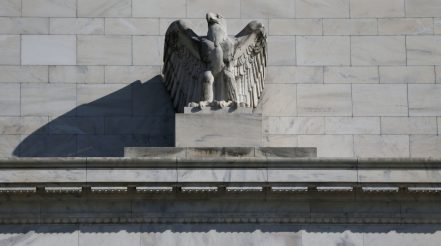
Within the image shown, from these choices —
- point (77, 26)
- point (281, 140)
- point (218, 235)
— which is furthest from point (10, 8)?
point (218, 235)

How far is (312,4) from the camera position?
34.5 meters

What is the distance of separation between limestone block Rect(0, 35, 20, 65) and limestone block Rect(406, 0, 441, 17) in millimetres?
8039

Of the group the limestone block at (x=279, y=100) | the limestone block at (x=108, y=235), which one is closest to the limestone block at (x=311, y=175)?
the limestone block at (x=108, y=235)

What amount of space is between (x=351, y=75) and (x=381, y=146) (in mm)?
1631

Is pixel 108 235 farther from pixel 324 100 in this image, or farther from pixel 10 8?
pixel 10 8

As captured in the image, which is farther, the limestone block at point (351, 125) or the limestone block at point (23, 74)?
the limestone block at point (23, 74)

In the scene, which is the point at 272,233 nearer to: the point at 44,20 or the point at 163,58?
the point at 163,58

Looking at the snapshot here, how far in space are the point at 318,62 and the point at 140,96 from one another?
12.1 feet

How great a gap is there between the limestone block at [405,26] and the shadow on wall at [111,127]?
15.5 feet

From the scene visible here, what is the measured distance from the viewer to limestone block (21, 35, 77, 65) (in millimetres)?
34000

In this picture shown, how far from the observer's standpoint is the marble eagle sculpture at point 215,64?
32031 mm

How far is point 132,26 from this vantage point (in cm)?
3431

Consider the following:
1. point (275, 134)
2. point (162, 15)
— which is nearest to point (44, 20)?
point (162, 15)

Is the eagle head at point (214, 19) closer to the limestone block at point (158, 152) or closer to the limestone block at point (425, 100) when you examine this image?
the limestone block at point (158, 152)
